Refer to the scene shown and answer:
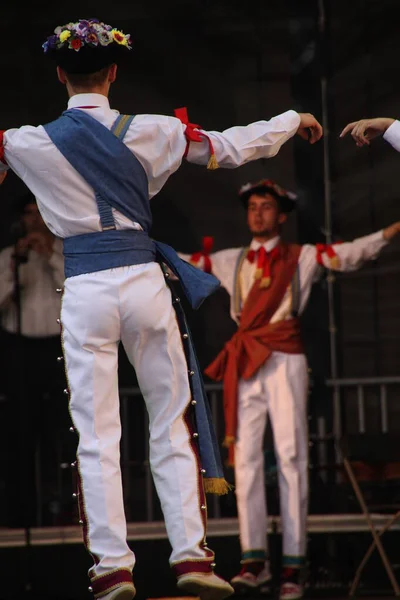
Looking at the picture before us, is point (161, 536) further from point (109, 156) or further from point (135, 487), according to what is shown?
point (109, 156)

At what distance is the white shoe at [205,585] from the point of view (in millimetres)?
4086

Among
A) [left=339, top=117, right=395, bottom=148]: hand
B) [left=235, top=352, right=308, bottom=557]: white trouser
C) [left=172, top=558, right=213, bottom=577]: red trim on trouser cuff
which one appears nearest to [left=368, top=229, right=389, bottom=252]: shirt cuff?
[left=235, top=352, right=308, bottom=557]: white trouser

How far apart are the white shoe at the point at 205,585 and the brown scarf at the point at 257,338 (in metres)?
2.38

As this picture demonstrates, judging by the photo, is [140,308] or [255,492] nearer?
[140,308]

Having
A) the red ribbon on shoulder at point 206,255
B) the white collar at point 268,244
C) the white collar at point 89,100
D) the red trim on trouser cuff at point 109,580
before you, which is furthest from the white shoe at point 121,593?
the white collar at point 268,244

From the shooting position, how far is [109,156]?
4242 millimetres

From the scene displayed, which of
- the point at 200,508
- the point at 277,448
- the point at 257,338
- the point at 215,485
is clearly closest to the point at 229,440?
the point at 277,448

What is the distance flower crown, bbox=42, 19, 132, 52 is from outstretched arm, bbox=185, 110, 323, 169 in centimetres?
39

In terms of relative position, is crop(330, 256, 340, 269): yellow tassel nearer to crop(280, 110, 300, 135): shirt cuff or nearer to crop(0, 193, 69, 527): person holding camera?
crop(0, 193, 69, 527): person holding camera

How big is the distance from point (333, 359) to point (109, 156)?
305cm

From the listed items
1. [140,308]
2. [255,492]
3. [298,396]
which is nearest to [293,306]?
[298,396]

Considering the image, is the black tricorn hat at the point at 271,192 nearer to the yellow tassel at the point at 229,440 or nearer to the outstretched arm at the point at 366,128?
the yellow tassel at the point at 229,440

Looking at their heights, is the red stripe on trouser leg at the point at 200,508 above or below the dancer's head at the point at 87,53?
below

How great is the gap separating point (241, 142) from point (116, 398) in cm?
96
